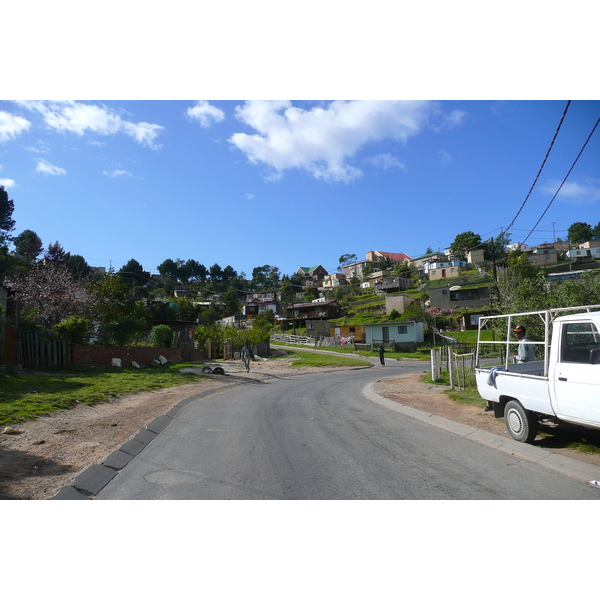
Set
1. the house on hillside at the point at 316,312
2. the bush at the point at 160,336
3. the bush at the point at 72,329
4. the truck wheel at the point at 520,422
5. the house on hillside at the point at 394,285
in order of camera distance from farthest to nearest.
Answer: the house on hillside at the point at 394,285 < the house on hillside at the point at 316,312 < the bush at the point at 160,336 < the bush at the point at 72,329 < the truck wheel at the point at 520,422

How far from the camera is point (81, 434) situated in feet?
28.3

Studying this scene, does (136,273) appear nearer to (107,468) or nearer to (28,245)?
(28,245)

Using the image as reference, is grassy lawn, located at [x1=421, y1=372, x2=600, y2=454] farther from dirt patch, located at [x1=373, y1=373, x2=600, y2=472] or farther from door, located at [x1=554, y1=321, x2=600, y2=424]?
door, located at [x1=554, y1=321, x2=600, y2=424]

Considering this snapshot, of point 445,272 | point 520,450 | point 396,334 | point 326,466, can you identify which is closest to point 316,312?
point 396,334

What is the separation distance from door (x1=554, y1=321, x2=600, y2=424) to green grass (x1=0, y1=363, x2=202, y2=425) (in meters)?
9.91

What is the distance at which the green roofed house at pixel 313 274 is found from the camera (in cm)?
14700

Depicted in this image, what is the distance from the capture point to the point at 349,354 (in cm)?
4794

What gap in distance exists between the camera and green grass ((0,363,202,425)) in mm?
10117

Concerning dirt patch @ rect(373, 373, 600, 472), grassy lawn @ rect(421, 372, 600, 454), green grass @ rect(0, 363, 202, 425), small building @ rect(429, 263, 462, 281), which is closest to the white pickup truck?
grassy lawn @ rect(421, 372, 600, 454)

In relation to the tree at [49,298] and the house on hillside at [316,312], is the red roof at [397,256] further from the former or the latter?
the tree at [49,298]

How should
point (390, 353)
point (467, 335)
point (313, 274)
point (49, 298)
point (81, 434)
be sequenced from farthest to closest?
1. point (313, 274)
2. point (467, 335)
3. point (390, 353)
4. point (49, 298)
5. point (81, 434)

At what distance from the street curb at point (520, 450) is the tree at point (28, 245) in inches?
2583

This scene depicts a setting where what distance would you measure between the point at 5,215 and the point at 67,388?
5376cm

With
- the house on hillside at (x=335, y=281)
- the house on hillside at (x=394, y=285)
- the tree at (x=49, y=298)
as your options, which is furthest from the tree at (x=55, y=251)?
the house on hillside at (x=335, y=281)
